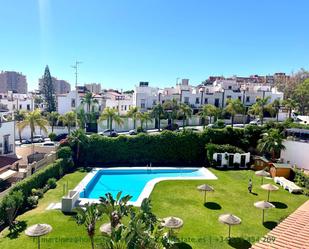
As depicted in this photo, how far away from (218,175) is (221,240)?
1527 cm

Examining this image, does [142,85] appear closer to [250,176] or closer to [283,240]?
[250,176]

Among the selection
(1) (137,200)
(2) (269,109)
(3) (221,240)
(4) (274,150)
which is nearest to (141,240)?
(3) (221,240)

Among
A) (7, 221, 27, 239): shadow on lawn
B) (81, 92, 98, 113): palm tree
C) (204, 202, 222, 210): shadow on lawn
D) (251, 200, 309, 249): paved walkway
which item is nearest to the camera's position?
(251, 200, 309, 249): paved walkway

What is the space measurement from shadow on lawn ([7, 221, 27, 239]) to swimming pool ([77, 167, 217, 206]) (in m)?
6.92

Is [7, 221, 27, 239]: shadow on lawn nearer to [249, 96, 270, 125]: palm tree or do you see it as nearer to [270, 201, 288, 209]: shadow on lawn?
[270, 201, 288, 209]: shadow on lawn

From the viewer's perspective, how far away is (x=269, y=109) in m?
57.6

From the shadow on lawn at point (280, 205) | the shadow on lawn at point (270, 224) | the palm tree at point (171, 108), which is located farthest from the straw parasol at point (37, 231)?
the palm tree at point (171, 108)

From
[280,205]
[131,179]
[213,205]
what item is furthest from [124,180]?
[280,205]

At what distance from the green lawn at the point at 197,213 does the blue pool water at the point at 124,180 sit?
200 centimetres

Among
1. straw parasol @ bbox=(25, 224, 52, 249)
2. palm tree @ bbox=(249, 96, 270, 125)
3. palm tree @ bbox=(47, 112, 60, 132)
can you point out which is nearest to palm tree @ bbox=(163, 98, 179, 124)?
palm tree @ bbox=(249, 96, 270, 125)

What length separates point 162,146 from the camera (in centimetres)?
3872

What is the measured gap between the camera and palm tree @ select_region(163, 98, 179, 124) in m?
56.1

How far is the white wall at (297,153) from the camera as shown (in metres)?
33.5

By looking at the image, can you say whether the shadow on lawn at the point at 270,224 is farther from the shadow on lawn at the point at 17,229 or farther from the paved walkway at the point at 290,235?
the shadow on lawn at the point at 17,229
